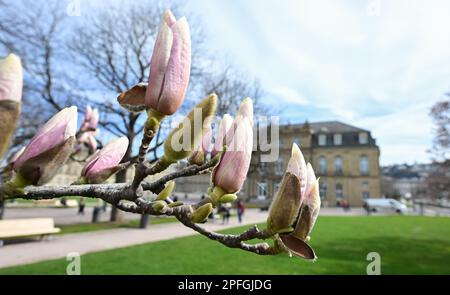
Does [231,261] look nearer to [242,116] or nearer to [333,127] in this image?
[242,116]

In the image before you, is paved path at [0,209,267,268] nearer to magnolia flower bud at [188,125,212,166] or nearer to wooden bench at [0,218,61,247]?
wooden bench at [0,218,61,247]

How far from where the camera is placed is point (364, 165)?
55406 millimetres

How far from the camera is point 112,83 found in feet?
52.6

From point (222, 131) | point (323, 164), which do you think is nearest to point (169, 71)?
point (222, 131)

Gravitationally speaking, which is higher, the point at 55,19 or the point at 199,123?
the point at 55,19

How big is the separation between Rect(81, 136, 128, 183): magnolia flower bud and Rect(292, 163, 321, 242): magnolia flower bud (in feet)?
1.46

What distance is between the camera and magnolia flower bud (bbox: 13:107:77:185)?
613mm

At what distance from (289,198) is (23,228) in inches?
508

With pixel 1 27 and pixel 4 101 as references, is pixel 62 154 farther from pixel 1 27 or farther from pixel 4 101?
pixel 1 27

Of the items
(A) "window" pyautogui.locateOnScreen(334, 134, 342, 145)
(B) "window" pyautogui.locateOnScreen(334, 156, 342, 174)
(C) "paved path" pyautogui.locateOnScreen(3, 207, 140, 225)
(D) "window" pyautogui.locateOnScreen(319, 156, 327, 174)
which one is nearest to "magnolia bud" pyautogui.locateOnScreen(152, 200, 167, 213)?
(C) "paved path" pyautogui.locateOnScreen(3, 207, 140, 225)

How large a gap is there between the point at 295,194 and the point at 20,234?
41.6ft

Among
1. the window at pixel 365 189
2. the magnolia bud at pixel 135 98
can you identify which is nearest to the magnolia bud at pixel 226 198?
the magnolia bud at pixel 135 98
